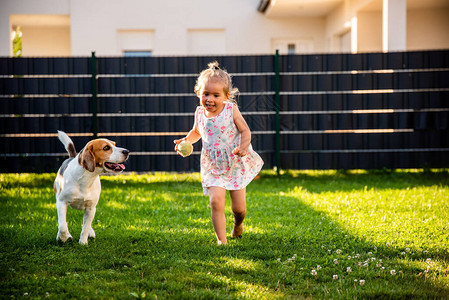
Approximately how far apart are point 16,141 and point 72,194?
488cm

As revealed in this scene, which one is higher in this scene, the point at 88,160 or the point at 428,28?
the point at 428,28

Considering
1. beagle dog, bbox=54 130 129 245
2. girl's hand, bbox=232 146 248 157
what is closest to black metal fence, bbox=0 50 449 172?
beagle dog, bbox=54 130 129 245

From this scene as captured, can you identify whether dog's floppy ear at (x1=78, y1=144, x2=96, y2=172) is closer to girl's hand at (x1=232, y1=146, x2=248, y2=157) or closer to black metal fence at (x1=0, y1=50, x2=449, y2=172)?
girl's hand at (x1=232, y1=146, x2=248, y2=157)

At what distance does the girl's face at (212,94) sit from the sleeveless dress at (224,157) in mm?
115

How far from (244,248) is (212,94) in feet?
4.34

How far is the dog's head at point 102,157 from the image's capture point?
4.47 meters

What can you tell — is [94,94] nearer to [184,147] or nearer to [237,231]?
[184,147]

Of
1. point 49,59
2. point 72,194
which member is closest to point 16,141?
point 49,59

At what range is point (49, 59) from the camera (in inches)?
350

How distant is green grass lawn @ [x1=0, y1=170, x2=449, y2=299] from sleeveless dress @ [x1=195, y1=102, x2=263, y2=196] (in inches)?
21.2

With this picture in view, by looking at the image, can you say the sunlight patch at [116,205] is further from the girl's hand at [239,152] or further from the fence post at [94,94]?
the fence post at [94,94]

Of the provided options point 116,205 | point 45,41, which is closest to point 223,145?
point 116,205

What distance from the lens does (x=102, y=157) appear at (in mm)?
4520

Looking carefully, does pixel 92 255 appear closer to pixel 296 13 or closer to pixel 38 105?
pixel 38 105
